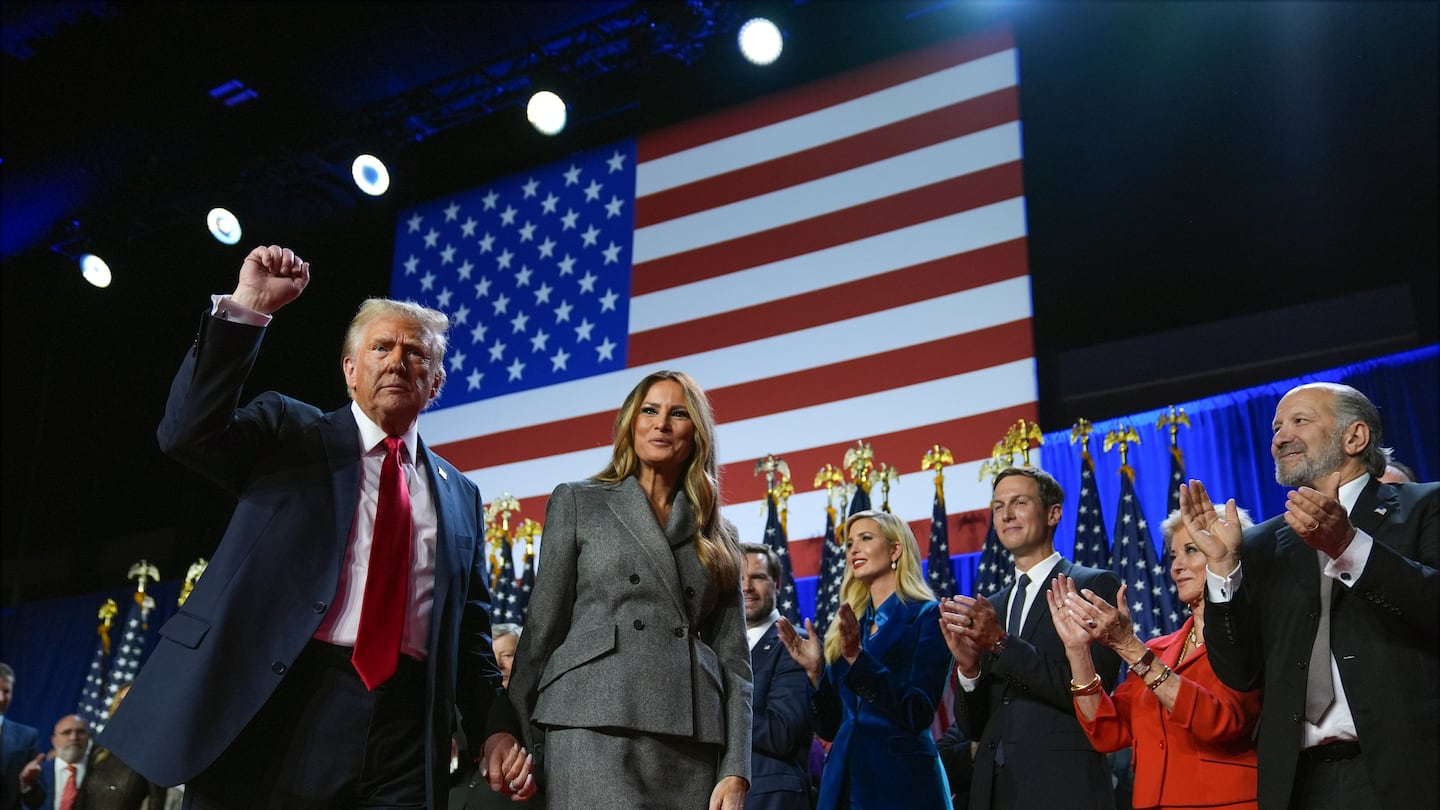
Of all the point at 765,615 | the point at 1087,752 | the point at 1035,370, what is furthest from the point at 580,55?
the point at 1087,752

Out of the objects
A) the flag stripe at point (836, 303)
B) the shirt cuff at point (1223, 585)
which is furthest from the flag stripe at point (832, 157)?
the shirt cuff at point (1223, 585)

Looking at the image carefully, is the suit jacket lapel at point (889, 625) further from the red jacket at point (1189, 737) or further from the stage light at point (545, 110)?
the stage light at point (545, 110)

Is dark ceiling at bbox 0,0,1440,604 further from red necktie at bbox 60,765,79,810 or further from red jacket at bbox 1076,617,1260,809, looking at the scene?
red jacket at bbox 1076,617,1260,809

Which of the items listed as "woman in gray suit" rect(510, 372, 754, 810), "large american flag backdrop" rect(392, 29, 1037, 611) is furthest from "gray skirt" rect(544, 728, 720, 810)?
"large american flag backdrop" rect(392, 29, 1037, 611)

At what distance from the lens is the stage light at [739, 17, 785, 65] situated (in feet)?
21.2

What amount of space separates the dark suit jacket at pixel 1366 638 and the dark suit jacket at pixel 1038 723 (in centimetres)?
61

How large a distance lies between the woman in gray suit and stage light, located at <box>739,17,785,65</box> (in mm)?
4205

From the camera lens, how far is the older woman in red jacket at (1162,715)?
2.92 meters

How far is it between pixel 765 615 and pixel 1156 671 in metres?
1.56

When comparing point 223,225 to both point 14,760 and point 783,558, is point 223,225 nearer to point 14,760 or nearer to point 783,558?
point 14,760

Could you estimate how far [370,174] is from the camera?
7.48 m

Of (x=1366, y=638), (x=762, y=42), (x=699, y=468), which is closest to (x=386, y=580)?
(x=699, y=468)

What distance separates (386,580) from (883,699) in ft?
5.27

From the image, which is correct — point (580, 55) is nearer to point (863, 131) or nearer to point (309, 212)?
point (863, 131)
